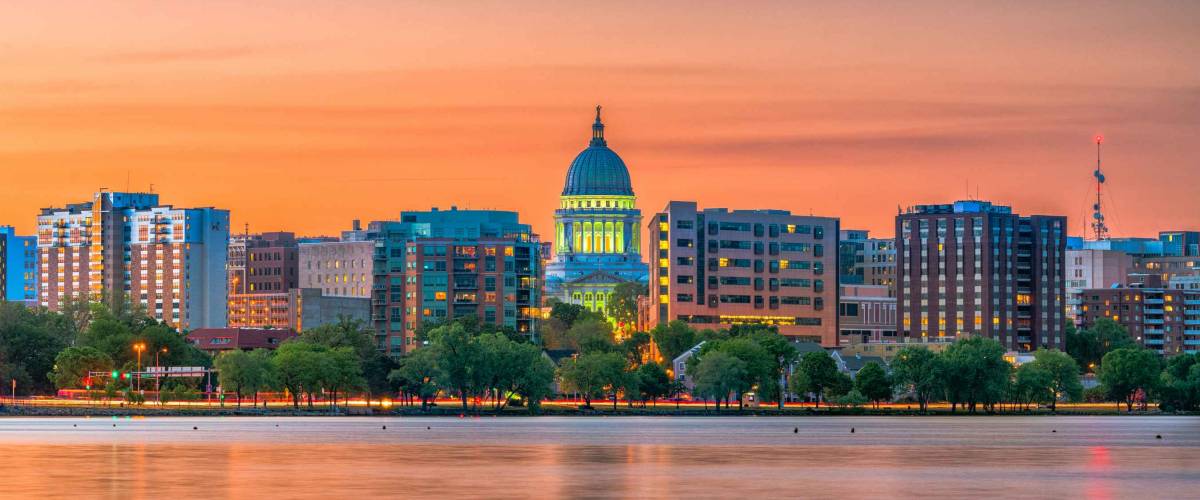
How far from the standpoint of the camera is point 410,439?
138125mm

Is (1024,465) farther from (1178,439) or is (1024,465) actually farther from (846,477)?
(1178,439)

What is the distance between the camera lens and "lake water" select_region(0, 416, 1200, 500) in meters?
86.9

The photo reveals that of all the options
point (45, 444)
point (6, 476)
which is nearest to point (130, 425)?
point (45, 444)

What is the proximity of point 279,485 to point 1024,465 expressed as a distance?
39.0 meters

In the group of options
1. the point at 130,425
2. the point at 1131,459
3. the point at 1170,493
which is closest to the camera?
the point at 1170,493

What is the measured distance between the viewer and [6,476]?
92.4 metres

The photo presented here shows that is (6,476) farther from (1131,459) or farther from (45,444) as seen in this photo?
(1131,459)

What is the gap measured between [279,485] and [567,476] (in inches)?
553

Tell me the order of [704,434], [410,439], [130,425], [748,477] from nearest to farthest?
[748,477], [410,439], [704,434], [130,425]

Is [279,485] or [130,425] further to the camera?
[130,425]

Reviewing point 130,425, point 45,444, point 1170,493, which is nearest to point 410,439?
point 45,444

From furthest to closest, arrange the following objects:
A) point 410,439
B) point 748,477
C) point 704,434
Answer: point 704,434, point 410,439, point 748,477

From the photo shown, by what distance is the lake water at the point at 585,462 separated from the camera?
86.9 meters

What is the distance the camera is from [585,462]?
10800 cm
